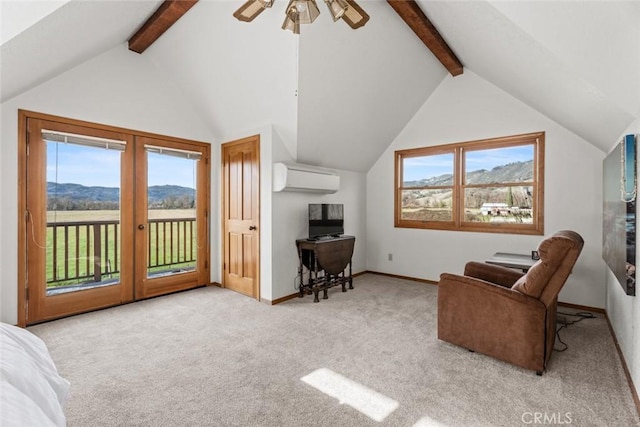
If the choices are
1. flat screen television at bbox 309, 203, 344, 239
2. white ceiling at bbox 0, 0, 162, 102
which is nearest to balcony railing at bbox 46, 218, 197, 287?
white ceiling at bbox 0, 0, 162, 102

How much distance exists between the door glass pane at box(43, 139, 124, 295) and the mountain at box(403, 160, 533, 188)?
4176 millimetres

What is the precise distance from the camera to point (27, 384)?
939 mm

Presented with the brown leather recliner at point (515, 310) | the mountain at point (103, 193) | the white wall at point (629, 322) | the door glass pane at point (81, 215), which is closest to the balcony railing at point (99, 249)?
the door glass pane at point (81, 215)

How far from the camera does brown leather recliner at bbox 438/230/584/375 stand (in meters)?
1.99

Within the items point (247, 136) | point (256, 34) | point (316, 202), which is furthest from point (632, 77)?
point (247, 136)

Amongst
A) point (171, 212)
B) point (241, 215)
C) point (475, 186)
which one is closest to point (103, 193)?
point (171, 212)

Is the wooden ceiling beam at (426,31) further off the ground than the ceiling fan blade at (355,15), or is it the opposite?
the wooden ceiling beam at (426,31)

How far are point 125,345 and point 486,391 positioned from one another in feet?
8.84

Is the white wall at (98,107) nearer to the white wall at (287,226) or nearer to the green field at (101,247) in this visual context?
the green field at (101,247)

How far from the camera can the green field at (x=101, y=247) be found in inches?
122

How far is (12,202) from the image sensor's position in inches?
109

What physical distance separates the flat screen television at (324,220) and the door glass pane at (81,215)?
225 cm

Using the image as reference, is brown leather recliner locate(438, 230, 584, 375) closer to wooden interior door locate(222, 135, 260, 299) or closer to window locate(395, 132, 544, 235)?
window locate(395, 132, 544, 235)

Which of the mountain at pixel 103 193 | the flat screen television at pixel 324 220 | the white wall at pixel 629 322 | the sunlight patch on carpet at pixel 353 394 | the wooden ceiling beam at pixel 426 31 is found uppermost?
the wooden ceiling beam at pixel 426 31
